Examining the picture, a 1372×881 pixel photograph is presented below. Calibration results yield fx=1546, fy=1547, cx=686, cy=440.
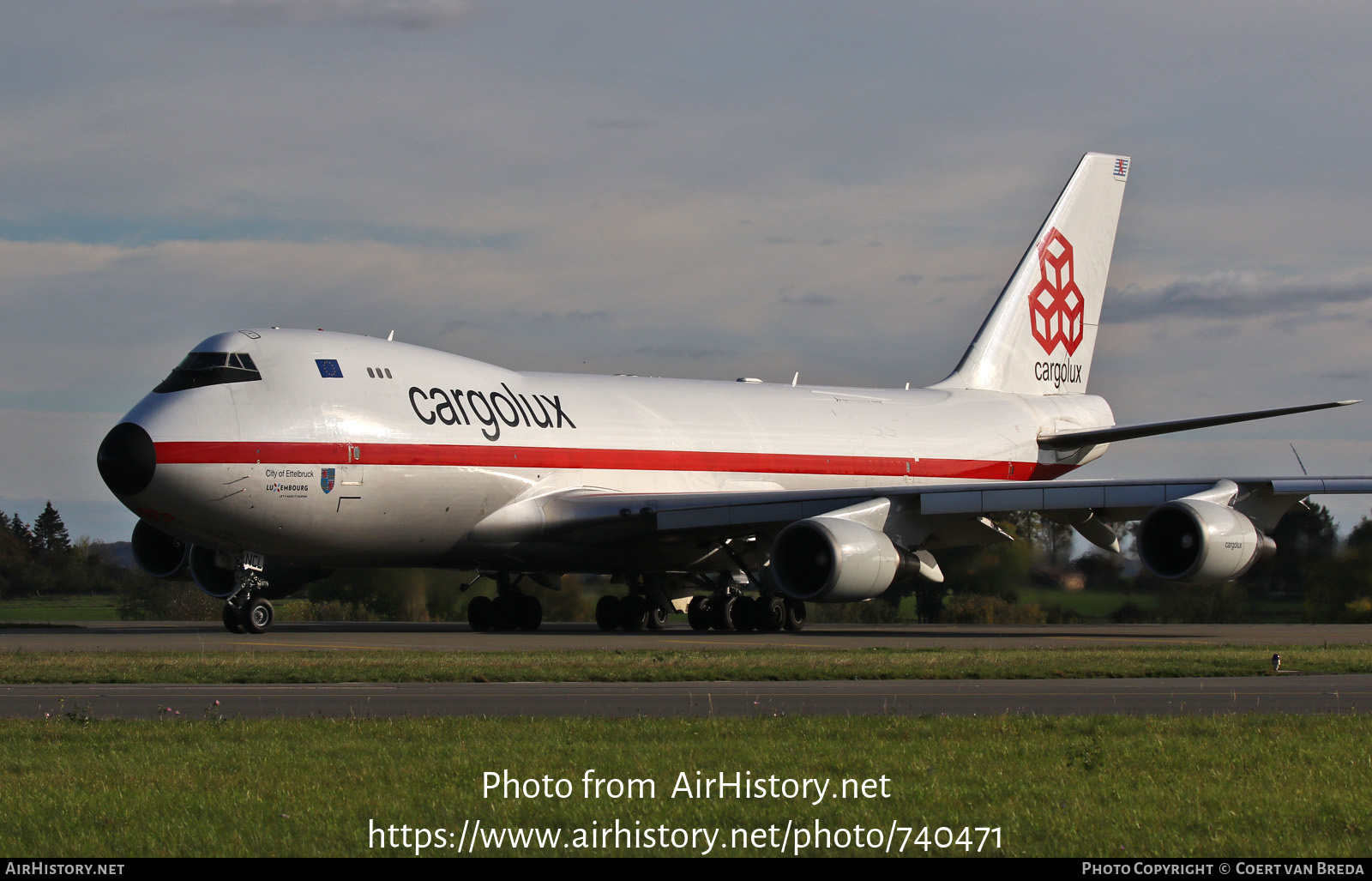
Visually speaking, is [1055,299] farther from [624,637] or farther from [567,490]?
[624,637]

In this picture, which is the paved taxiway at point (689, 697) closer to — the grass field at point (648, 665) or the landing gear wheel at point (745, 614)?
the grass field at point (648, 665)

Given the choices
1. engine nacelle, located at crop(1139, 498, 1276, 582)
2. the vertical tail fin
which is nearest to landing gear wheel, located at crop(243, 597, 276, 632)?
engine nacelle, located at crop(1139, 498, 1276, 582)

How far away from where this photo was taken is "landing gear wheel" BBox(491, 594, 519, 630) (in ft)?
95.7

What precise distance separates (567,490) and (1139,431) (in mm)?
12796

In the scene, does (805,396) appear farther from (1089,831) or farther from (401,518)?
(1089,831)

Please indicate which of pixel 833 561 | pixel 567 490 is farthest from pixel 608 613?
pixel 833 561

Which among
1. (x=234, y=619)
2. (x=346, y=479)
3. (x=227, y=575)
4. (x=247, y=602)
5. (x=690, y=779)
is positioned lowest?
(x=690, y=779)

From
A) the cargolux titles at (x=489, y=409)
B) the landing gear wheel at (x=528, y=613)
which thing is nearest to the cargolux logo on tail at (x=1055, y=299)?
the cargolux titles at (x=489, y=409)

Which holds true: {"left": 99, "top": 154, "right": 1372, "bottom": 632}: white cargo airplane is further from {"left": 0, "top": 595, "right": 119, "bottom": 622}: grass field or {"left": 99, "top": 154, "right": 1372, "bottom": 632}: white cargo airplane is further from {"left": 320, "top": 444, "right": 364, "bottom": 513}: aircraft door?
{"left": 0, "top": 595, "right": 119, "bottom": 622}: grass field

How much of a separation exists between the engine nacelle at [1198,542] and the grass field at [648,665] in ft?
13.5

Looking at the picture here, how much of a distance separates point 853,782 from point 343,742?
3.64 meters

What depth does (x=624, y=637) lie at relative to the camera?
2581 cm

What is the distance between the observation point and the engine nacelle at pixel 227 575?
88.8 ft
